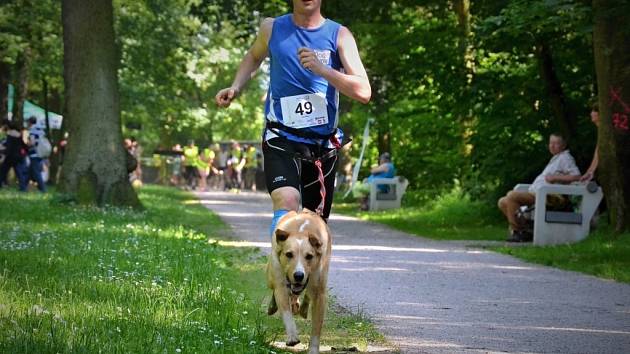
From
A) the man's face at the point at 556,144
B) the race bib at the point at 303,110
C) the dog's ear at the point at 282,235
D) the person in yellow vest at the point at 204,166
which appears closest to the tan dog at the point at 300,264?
the dog's ear at the point at 282,235

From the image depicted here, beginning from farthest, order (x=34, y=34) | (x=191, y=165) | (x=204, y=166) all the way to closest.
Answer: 1. (x=191, y=165)
2. (x=204, y=166)
3. (x=34, y=34)

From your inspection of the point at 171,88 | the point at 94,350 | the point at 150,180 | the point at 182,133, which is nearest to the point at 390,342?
the point at 94,350

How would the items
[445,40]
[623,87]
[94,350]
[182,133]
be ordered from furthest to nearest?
1. [182,133]
2. [445,40]
3. [623,87]
4. [94,350]

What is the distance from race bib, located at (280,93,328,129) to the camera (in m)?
7.14

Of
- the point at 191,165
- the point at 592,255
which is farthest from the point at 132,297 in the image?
the point at 191,165

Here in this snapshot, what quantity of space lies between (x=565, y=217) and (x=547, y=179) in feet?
2.05

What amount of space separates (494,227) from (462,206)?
11.7 ft

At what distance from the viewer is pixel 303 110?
7133mm

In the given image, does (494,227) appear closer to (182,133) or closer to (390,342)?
(390,342)

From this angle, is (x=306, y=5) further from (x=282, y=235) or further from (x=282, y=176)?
(x=282, y=235)

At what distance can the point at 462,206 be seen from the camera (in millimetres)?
25516

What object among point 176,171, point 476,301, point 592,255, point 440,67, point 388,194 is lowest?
point 476,301

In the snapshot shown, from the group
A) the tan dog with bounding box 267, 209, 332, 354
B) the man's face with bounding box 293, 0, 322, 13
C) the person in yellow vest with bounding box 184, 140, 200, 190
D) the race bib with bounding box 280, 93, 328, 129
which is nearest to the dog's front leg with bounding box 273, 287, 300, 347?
the tan dog with bounding box 267, 209, 332, 354

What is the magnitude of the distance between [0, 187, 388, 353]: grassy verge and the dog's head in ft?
1.36
